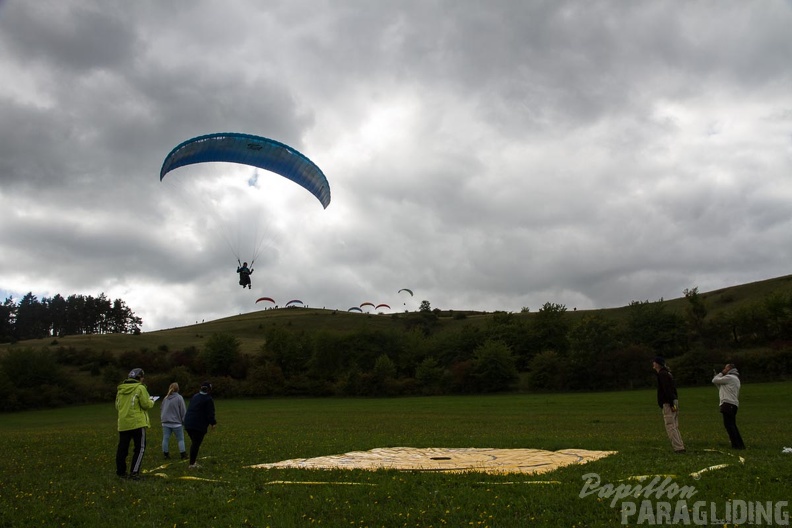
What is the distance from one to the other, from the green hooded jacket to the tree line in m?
151

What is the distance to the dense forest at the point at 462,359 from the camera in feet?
220

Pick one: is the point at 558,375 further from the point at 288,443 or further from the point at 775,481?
the point at 775,481

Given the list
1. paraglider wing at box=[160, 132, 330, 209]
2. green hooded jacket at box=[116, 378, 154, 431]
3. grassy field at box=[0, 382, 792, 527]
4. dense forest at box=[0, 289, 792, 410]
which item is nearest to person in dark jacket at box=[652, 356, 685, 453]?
grassy field at box=[0, 382, 792, 527]

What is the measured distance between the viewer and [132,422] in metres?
11.2

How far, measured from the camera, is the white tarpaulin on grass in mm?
10984

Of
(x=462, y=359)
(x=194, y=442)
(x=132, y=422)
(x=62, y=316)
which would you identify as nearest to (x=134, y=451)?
(x=132, y=422)

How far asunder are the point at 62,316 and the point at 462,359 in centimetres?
12137

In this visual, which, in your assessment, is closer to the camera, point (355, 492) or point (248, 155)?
point (355, 492)

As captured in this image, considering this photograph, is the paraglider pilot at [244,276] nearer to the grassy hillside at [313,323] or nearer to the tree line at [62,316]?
the grassy hillside at [313,323]

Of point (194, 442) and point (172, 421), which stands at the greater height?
point (172, 421)

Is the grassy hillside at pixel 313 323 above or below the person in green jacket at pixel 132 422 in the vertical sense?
above

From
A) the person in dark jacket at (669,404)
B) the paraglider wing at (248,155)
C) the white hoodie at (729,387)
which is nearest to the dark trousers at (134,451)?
the person in dark jacket at (669,404)

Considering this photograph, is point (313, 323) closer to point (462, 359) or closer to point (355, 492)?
point (462, 359)

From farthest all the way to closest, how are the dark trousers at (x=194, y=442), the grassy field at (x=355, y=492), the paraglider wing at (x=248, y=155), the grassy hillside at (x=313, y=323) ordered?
the grassy hillside at (x=313, y=323) → the paraglider wing at (x=248, y=155) → the dark trousers at (x=194, y=442) → the grassy field at (x=355, y=492)
